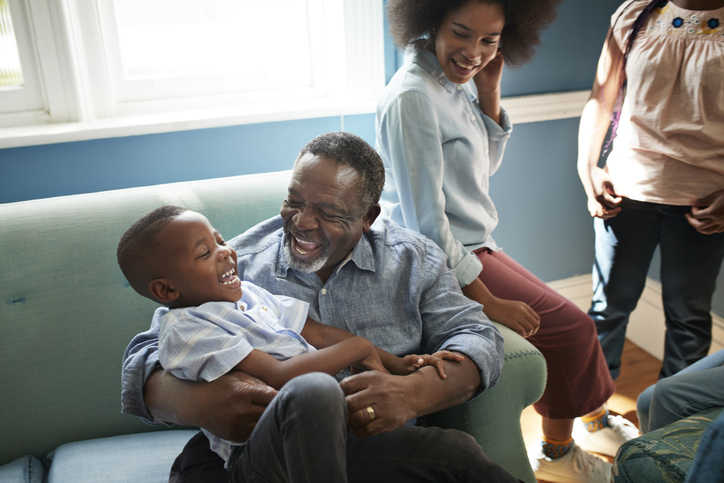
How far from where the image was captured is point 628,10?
67.6 inches

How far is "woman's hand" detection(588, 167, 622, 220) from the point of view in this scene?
1.83 m

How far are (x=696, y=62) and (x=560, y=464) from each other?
1274 mm

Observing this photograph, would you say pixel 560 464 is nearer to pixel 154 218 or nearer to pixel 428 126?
pixel 428 126

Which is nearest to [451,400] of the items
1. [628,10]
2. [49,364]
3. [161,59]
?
[49,364]

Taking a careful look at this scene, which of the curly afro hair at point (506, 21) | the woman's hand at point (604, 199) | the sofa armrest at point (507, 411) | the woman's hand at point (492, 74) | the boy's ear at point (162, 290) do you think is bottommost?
the sofa armrest at point (507, 411)

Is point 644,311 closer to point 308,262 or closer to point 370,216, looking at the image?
point 370,216

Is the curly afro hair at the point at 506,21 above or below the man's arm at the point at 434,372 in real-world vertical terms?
above

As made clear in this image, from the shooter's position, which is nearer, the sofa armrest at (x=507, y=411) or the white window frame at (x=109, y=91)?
the sofa armrest at (x=507, y=411)

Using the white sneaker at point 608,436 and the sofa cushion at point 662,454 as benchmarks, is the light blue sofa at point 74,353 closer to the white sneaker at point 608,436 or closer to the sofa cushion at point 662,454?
the sofa cushion at point 662,454

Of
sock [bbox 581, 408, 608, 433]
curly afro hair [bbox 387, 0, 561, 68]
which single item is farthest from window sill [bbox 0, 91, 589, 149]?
sock [bbox 581, 408, 608, 433]

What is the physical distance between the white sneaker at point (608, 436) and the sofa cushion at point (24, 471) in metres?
1.61

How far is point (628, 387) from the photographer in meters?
2.25

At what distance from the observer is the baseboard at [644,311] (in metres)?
2.46

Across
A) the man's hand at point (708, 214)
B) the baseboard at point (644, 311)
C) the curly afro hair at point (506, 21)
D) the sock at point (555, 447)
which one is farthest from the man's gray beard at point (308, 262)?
the baseboard at point (644, 311)
